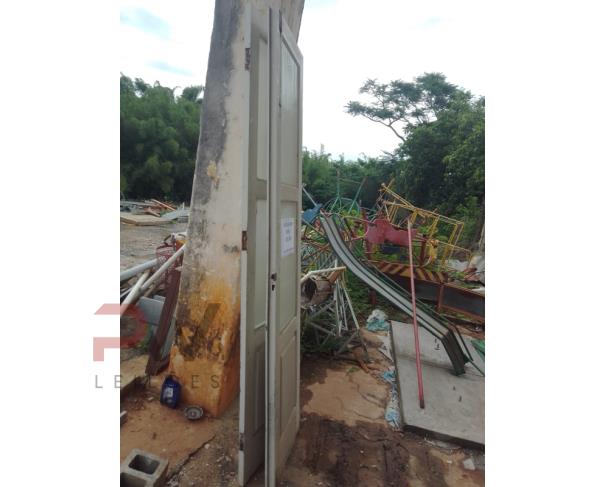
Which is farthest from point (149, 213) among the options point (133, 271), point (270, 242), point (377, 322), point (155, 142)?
point (270, 242)

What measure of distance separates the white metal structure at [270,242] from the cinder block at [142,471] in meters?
0.47

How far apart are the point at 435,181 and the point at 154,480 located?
43.7 ft

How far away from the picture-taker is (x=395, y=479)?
2160 mm

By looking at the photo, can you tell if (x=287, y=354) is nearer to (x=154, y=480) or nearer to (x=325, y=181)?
(x=154, y=480)

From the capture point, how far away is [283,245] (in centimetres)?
193

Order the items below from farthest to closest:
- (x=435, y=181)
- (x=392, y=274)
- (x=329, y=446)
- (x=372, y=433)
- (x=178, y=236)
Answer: (x=435, y=181) → (x=392, y=274) → (x=178, y=236) → (x=372, y=433) → (x=329, y=446)

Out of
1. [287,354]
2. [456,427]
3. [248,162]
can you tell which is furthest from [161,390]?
[456,427]

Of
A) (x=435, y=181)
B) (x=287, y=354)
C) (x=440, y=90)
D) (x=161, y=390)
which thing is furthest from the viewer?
(x=440, y=90)

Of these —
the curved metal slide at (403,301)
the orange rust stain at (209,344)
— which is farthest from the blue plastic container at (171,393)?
the curved metal slide at (403,301)

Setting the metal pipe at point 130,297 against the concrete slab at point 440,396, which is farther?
the metal pipe at point 130,297

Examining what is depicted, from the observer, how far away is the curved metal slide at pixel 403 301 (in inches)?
133

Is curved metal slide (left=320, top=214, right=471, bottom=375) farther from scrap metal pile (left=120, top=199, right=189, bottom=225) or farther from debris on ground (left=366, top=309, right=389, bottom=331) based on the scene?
scrap metal pile (left=120, top=199, right=189, bottom=225)

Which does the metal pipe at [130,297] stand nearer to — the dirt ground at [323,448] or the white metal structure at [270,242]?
the dirt ground at [323,448]

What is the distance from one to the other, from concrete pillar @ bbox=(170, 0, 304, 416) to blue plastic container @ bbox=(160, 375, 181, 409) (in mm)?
57
